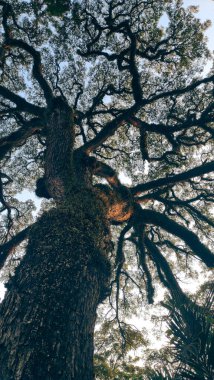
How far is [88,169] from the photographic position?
751 centimetres

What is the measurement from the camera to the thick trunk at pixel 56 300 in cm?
275

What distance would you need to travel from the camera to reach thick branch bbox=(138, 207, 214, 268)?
8023 millimetres

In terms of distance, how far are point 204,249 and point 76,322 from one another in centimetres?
566

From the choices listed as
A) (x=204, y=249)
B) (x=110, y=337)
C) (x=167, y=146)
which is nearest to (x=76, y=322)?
(x=204, y=249)

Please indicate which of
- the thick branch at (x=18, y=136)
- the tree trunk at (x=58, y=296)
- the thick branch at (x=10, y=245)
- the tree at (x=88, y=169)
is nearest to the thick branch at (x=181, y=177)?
the tree at (x=88, y=169)

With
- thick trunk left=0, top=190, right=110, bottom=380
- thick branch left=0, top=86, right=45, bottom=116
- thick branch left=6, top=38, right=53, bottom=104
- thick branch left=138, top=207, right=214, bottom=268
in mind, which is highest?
thick branch left=6, top=38, right=53, bottom=104

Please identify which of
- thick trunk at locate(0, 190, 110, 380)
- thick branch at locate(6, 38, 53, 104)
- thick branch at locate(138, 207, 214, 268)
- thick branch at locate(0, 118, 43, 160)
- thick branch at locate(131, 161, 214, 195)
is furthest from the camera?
thick branch at locate(6, 38, 53, 104)

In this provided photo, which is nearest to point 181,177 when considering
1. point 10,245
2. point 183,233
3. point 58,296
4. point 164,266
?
point 183,233

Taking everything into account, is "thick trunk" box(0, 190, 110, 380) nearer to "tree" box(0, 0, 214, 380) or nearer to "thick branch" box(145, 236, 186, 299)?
"tree" box(0, 0, 214, 380)

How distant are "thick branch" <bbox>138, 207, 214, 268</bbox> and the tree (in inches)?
1.3

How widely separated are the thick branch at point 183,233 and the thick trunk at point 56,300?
4108 mm

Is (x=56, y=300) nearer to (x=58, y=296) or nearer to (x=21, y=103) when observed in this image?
(x=58, y=296)

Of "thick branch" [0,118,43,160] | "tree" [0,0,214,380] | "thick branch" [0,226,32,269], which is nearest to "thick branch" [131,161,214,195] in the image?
"tree" [0,0,214,380]

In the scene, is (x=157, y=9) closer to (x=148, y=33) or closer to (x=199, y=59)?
(x=148, y=33)
